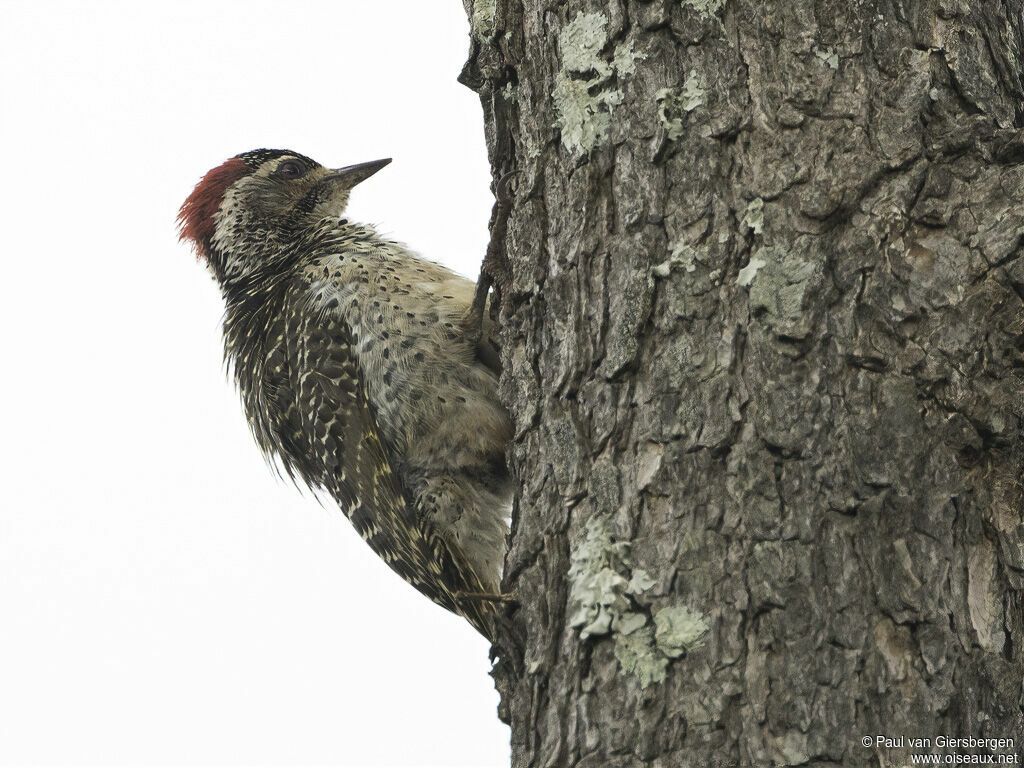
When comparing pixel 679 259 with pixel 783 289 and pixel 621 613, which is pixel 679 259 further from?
pixel 621 613

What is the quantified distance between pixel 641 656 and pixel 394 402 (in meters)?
1.97

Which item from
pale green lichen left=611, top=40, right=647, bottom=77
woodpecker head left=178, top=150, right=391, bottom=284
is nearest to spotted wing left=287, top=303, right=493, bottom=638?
woodpecker head left=178, top=150, right=391, bottom=284

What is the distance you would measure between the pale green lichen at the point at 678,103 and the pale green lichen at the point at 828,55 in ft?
0.84

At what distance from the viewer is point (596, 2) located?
2.56 m

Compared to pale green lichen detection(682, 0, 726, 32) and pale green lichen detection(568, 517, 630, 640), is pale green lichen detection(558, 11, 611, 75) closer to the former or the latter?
pale green lichen detection(682, 0, 726, 32)

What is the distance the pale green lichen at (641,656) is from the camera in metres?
2.05

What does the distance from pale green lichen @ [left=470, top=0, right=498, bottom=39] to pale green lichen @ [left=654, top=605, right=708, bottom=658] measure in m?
1.59

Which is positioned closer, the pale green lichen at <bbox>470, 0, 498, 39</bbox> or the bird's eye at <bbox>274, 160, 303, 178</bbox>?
the pale green lichen at <bbox>470, 0, 498, 39</bbox>

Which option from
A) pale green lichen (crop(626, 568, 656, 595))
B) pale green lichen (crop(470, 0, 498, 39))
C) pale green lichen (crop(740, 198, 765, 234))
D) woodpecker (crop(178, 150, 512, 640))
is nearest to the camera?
pale green lichen (crop(626, 568, 656, 595))

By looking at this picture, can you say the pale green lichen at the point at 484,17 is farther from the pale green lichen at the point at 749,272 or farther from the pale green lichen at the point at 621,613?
the pale green lichen at the point at 621,613

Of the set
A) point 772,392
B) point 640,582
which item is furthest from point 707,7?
point 640,582

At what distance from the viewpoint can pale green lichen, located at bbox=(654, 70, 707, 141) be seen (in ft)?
7.84

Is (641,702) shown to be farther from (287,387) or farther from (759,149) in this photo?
(287,387)

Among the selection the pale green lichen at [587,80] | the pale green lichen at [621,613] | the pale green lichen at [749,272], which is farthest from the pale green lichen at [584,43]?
the pale green lichen at [621,613]
